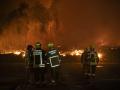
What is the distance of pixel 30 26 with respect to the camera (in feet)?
273

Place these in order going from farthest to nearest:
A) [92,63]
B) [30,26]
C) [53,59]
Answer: [30,26] → [92,63] → [53,59]

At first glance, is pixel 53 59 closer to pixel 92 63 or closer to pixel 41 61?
pixel 41 61

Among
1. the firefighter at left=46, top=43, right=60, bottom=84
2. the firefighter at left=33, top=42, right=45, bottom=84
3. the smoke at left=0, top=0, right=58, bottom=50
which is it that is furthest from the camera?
the smoke at left=0, top=0, right=58, bottom=50

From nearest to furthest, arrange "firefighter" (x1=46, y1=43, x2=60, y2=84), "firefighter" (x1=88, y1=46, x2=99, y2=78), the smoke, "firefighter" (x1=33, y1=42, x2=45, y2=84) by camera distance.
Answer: "firefighter" (x1=33, y1=42, x2=45, y2=84) → "firefighter" (x1=46, y1=43, x2=60, y2=84) → "firefighter" (x1=88, y1=46, x2=99, y2=78) → the smoke

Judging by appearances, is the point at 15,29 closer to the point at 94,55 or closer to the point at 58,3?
the point at 58,3

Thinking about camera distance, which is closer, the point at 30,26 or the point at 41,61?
the point at 41,61

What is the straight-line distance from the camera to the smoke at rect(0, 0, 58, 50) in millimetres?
81500

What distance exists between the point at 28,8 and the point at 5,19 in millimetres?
8184

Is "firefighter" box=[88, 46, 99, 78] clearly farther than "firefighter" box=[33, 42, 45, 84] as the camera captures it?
Yes

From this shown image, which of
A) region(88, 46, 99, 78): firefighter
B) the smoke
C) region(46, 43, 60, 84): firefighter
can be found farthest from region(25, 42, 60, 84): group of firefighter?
the smoke

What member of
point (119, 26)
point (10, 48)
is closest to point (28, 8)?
point (10, 48)

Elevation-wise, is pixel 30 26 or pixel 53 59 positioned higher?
pixel 30 26

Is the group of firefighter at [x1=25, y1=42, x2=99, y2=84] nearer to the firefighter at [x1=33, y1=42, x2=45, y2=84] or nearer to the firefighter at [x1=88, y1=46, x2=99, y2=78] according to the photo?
the firefighter at [x1=33, y1=42, x2=45, y2=84]

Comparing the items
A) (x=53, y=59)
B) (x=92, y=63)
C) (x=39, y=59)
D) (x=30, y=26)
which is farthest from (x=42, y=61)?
(x=30, y=26)
